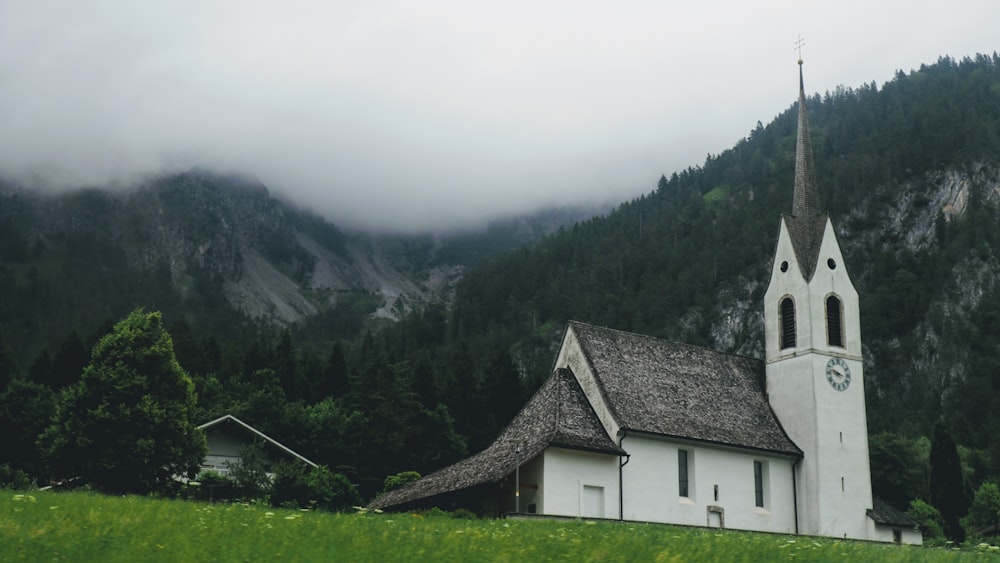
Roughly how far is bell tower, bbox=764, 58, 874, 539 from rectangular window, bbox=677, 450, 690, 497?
22.7 ft

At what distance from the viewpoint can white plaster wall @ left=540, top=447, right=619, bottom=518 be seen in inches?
1753

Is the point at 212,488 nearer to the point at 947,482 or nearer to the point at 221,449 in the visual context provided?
the point at 221,449

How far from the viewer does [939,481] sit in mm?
73625

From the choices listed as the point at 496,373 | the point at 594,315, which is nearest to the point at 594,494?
the point at 496,373

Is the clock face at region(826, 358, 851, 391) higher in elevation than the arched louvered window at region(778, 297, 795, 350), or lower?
lower

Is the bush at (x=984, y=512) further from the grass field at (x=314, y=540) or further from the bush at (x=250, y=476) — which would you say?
the grass field at (x=314, y=540)

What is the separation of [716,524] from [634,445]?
18.3 ft

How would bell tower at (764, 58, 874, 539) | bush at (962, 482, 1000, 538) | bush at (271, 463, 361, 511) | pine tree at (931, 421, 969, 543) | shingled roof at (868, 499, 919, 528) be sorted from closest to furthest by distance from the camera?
bush at (271, 463, 361, 511), bell tower at (764, 58, 874, 539), shingled roof at (868, 499, 919, 528), pine tree at (931, 421, 969, 543), bush at (962, 482, 1000, 538)

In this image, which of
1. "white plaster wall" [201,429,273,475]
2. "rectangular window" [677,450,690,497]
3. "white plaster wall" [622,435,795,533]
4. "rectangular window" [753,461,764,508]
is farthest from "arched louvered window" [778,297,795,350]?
"white plaster wall" [201,429,273,475]

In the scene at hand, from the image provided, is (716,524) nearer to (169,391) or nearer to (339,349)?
(169,391)

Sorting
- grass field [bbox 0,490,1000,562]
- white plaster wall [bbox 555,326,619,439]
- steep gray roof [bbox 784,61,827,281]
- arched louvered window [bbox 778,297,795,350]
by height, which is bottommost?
grass field [bbox 0,490,1000,562]

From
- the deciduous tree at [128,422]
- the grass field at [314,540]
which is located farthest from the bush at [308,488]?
the grass field at [314,540]

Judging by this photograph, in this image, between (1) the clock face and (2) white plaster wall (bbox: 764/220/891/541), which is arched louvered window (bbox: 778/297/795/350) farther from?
(1) the clock face

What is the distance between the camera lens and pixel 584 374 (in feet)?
166
